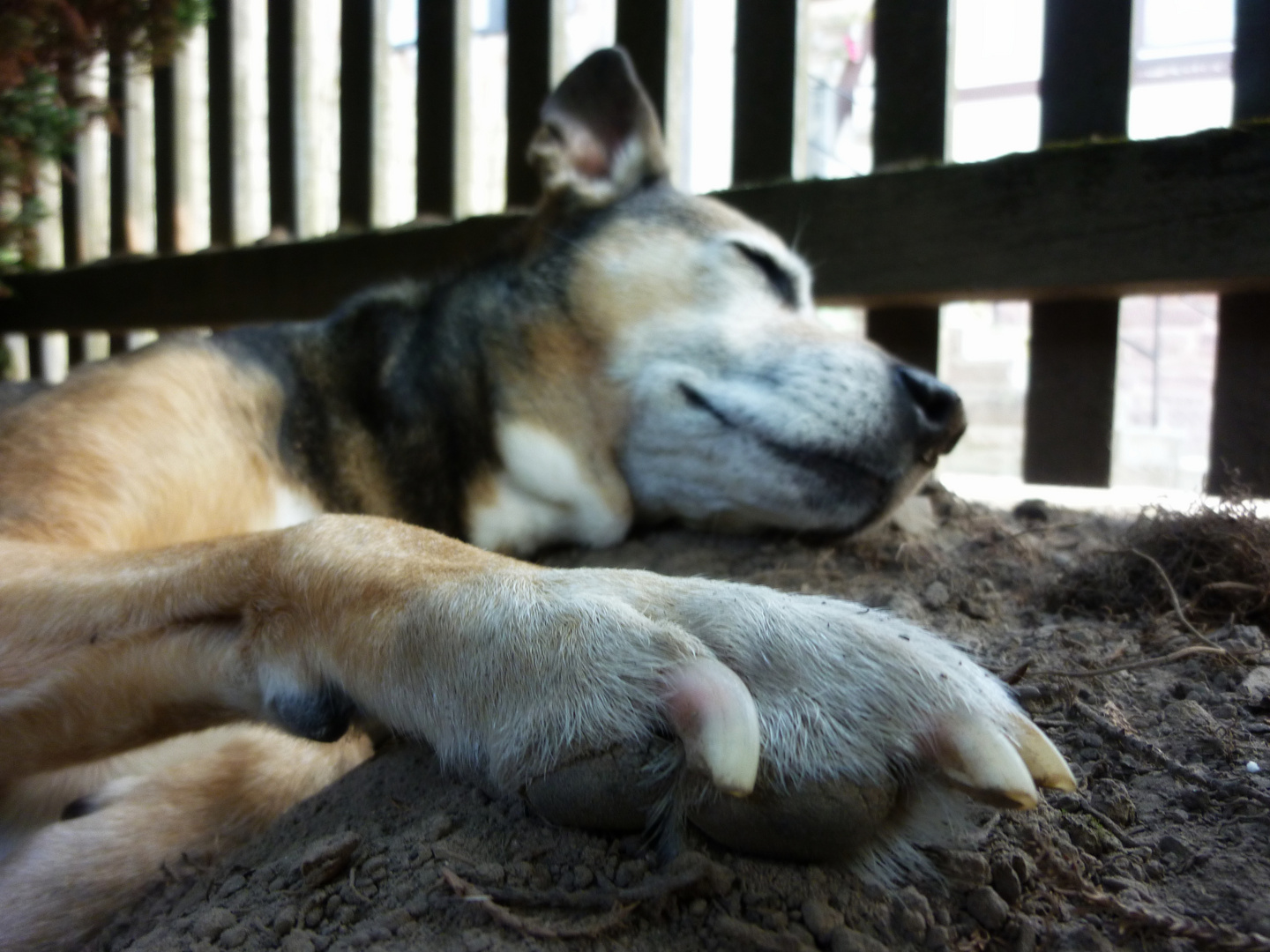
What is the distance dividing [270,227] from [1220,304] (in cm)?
423

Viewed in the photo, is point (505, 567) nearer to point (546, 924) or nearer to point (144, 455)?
point (546, 924)

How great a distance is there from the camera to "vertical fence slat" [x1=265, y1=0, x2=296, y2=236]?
461 centimetres

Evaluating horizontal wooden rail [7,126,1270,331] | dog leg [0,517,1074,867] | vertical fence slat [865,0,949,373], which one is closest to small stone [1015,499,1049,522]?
horizontal wooden rail [7,126,1270,331]

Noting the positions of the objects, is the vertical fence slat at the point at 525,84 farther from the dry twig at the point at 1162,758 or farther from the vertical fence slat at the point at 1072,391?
the dry twig at the point at 1162,758

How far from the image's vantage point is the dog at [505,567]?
0.89 m

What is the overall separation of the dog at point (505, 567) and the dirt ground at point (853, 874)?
0.17 ft

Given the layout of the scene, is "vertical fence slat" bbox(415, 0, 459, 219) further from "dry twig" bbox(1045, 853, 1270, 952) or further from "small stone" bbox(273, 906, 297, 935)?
"dry twig" bbox(1045, 853, 1270, 952)

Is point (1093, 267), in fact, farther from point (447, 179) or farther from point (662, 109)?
point (447, 179)

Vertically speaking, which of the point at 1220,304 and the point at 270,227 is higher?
the point at 270,227

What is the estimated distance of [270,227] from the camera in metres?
4.82

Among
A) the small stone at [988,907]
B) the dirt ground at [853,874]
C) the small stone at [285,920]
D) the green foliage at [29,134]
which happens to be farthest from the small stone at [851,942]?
the green foliage at [29,134]

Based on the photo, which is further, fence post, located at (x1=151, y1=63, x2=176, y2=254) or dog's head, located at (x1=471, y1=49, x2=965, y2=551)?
fence post, located at (x1=151, y1=63, x2=176, y2=254)

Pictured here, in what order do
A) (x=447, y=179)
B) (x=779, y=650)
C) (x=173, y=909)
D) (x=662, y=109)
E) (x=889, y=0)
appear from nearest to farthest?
1. (x=779, y=650)
2. (x=173, y=909)
3. (x=889, y=0)
4. (x=662, y=109)
5. (x=447, y=179)

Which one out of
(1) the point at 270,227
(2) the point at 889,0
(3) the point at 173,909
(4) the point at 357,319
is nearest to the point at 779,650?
(3) the point at 173,909
